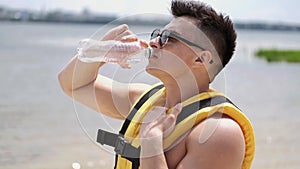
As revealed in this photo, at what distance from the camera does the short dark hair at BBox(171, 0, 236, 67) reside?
2742 millimetres

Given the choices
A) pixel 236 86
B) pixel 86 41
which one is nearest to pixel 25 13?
pixel 236 86

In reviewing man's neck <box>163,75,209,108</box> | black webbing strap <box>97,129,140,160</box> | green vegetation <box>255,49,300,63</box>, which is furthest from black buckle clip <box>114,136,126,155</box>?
green vegetation <box>255,49,300,63</box>

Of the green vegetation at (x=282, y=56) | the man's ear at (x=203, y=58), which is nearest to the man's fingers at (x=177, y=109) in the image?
the man's ear at (x=203, y=58)

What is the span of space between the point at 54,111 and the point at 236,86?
914 centimetres

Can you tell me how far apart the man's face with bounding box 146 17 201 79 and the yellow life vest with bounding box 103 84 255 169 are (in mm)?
155

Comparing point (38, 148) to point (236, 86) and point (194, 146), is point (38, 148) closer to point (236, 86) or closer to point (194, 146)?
point (194, 146)

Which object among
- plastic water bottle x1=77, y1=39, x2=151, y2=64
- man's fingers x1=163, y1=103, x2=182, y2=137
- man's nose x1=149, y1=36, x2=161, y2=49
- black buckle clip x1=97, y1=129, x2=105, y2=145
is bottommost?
black buckle clip x1=97, y1=129, x2=105, y2=145

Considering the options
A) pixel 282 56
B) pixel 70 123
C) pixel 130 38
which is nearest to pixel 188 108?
pixel 130 38

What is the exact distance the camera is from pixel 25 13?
72.8m

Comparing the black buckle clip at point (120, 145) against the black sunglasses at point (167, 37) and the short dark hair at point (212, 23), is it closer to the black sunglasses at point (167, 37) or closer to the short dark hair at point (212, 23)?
the black sunglasses at point (167, 37)

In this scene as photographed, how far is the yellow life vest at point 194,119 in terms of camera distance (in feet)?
8.64

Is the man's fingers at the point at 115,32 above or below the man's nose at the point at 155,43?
below

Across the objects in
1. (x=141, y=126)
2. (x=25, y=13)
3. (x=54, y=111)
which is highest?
(x=141, y=126)

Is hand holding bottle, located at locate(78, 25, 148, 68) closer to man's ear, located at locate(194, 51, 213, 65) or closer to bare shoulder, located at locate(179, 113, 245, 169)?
man's ear, located at locate(194, 51, 213, 65)
